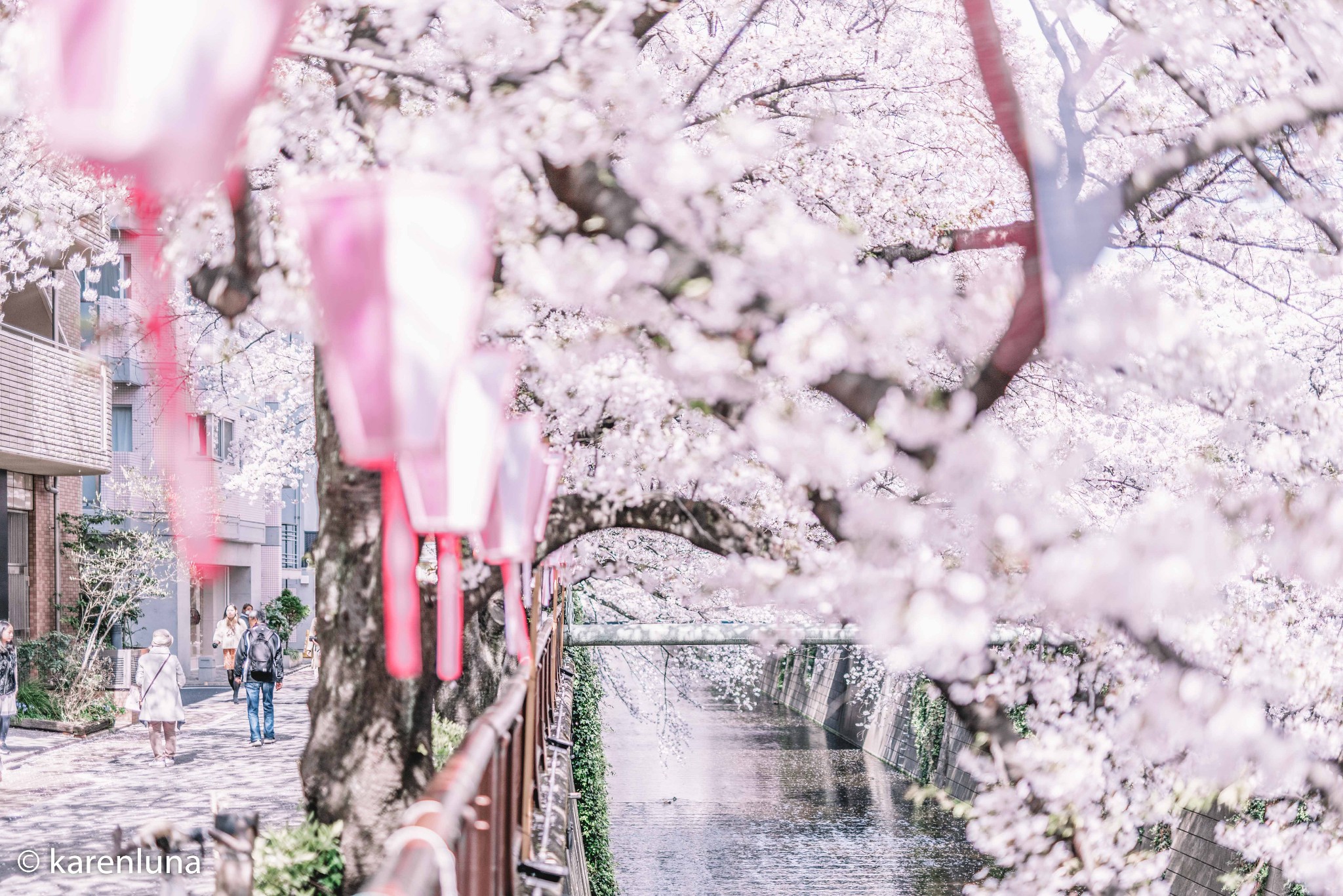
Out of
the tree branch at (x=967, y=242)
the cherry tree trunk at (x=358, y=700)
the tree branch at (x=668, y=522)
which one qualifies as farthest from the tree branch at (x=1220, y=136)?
the cherry tree trunk at (x=358, y=700)

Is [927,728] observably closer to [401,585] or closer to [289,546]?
[289,546]

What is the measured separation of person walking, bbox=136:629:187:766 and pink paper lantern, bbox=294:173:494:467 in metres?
10.8

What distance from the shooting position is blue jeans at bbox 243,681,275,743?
46.3 ft

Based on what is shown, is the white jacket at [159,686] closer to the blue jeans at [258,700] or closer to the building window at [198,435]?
the blue jeans at [258,700]

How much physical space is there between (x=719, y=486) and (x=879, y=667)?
15.5 m

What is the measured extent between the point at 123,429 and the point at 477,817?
25.6 m

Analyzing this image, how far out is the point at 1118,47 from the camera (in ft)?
13.6

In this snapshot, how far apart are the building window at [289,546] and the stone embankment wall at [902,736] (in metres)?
17.1

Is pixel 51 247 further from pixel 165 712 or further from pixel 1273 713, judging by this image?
pixel 1273 713

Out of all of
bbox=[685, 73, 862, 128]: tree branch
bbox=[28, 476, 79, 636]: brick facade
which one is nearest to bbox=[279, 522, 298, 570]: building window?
bbox=[28, 476, 79, 636]: brick facade

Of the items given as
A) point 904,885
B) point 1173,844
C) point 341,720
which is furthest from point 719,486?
point 904,885

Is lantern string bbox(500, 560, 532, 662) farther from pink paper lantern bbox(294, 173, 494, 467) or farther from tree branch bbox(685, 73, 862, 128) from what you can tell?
tree branch bbox(685, 73, 862, 128)

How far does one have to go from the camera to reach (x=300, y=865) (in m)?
5.23

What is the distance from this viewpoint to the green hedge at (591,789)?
12.9 m
